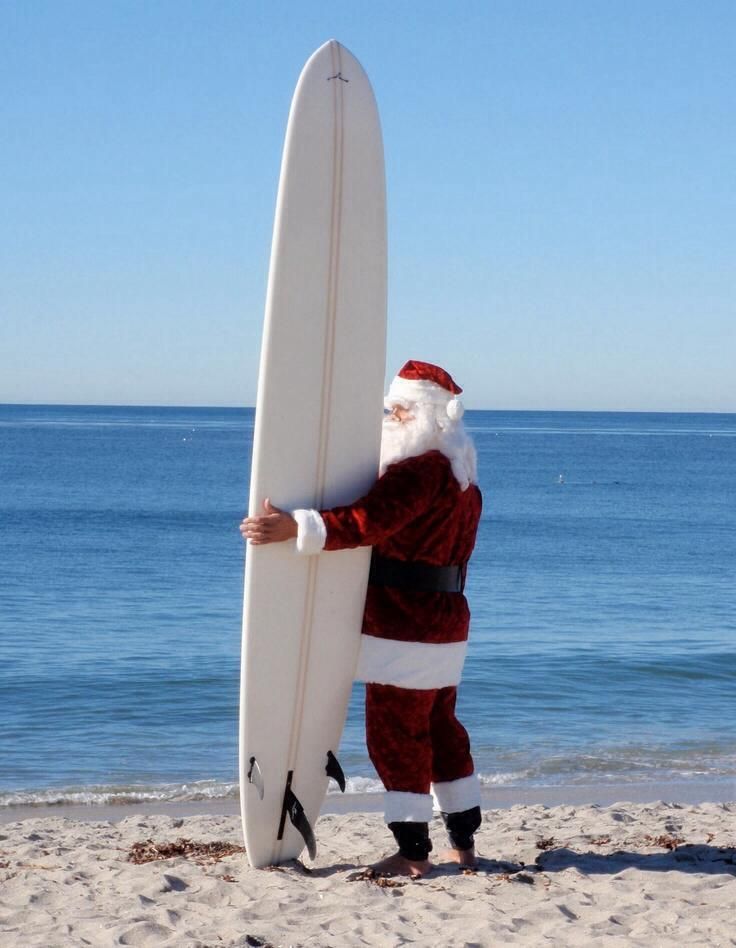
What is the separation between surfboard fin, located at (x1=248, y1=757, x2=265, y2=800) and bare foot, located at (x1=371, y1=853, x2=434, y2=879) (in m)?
0.48

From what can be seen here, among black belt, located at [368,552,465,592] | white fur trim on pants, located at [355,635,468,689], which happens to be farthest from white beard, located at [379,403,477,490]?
white fur trim on pants, located at [355,635,468,689]

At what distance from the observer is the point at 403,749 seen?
415cm

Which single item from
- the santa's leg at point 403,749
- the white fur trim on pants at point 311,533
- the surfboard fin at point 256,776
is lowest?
the surfboard fin at point 256,776

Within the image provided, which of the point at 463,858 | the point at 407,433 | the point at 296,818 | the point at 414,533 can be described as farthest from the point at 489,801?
the point at 407,433

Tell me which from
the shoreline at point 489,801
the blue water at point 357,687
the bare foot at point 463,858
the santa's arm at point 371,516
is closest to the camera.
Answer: the santa's arm at point 371,516

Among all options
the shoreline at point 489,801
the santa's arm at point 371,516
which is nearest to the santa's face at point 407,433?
the santa's arm at point 371,516

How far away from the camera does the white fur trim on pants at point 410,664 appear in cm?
414

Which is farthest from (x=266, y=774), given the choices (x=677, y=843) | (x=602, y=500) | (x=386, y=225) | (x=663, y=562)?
(x=602, y=500)

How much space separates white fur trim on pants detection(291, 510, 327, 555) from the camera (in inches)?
159

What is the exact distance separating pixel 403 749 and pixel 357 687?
23.4 feet

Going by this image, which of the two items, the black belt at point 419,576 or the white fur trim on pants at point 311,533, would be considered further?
the black belt at point 419,576

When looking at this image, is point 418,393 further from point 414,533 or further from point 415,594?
point 415,594

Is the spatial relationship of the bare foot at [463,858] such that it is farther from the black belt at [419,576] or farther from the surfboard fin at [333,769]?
the black belt at [419,576]

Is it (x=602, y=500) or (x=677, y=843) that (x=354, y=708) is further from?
(x=602, y=500)
